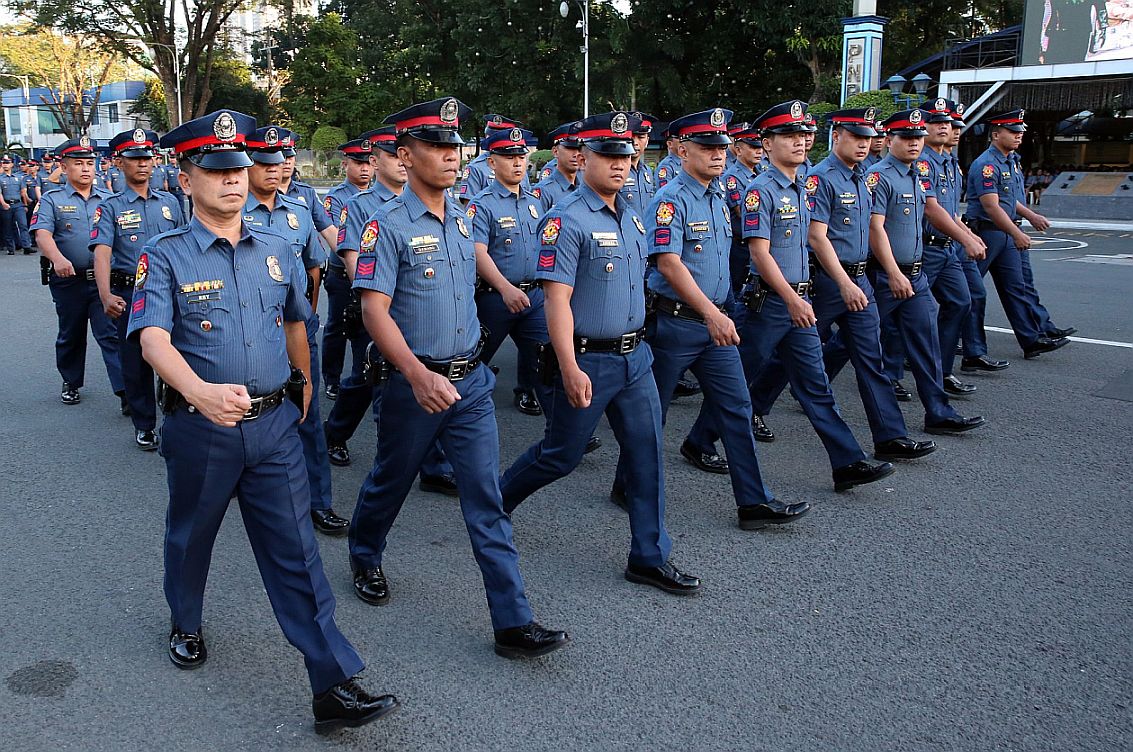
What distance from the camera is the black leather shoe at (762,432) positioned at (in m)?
6.52

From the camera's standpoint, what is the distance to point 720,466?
595 centimetres

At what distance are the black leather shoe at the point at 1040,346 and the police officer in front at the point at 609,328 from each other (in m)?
5.50

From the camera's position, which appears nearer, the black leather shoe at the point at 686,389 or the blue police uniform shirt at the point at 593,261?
the blue police uniform shirt at the point at 593,261

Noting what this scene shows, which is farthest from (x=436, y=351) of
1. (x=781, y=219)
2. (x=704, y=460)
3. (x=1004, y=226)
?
(x=1004, y=226)

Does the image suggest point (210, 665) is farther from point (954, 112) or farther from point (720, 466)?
point (954, 112)

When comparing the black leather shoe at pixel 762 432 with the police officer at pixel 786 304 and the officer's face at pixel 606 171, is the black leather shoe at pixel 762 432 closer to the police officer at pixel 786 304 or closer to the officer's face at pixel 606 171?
the police officer at pixel 786 304

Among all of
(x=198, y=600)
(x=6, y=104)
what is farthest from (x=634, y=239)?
(x=6, y=104)

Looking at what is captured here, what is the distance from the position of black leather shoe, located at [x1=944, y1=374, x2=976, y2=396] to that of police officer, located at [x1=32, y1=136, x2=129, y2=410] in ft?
20.2

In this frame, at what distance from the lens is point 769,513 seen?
16.0 ft

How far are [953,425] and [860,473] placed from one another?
143 centimetres

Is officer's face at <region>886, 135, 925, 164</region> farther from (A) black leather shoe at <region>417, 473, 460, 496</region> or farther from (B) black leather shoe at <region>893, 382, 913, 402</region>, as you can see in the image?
(A) black leather shoe at <region>417, 473, 460, 496</region>

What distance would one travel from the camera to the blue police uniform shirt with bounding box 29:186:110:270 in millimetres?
7652

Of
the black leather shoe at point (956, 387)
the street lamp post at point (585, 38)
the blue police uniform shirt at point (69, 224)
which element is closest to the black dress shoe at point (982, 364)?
the black leather shoe at point (956, 387)

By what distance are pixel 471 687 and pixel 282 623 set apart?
703mm
